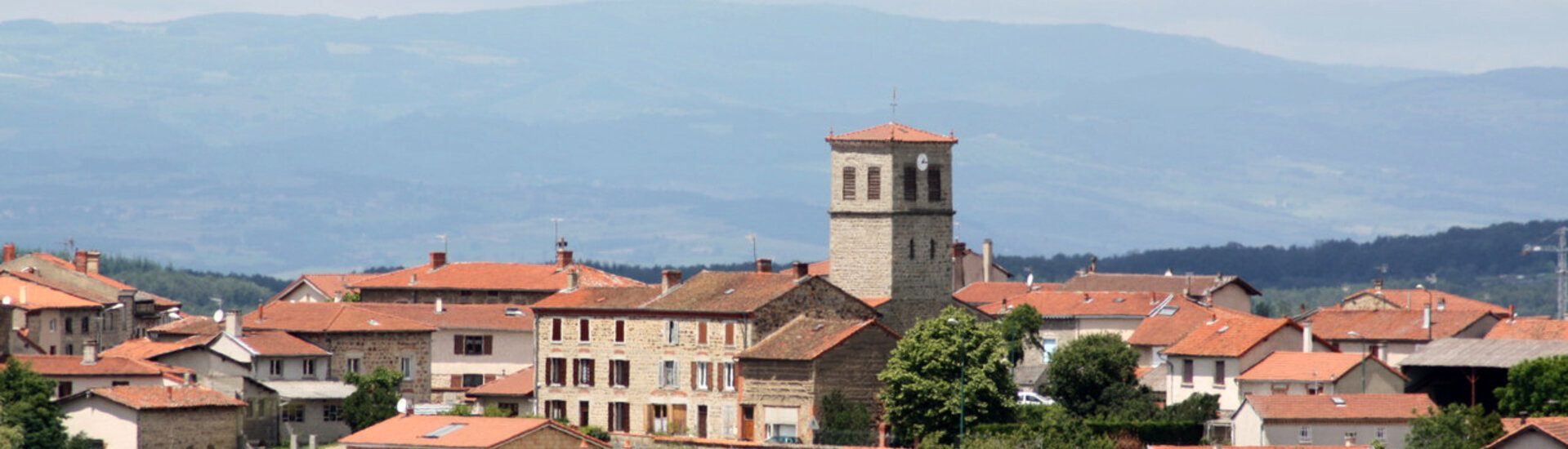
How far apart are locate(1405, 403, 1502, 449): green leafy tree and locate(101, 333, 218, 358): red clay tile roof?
117 feet

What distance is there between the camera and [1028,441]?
69938mm

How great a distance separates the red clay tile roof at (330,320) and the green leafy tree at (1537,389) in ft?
110

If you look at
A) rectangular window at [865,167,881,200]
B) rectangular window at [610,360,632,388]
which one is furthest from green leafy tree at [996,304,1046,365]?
rectangular window at [610,360,632,388]

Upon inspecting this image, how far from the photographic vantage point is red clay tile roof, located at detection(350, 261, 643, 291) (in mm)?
104438

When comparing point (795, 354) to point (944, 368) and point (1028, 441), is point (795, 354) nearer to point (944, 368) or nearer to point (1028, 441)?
point (944, 368)

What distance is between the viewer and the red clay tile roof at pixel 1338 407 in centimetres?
7244

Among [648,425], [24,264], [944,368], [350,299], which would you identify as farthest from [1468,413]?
[24,264]

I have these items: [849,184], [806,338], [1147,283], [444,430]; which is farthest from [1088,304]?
[444,430]

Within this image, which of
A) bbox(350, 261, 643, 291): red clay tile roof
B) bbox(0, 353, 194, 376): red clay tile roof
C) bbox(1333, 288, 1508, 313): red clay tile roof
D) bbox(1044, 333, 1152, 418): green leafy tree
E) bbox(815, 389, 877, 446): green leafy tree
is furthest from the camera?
bbox(1333, 288, 1508, 313): red clay tile roof

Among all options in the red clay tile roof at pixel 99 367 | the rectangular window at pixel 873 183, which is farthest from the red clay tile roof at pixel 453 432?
the rectangular window at pixel 873 183

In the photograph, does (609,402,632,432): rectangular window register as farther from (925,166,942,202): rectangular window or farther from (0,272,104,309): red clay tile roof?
(0,272,104,309): red clay tile roof

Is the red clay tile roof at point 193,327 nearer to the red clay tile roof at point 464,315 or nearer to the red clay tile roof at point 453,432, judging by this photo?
the red clay tile roof at point 464,315

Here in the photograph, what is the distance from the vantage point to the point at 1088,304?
10675 cm

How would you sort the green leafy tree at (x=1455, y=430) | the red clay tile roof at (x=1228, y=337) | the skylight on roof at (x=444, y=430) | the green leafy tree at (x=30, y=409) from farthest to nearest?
the red clay tile roof at (x=1228, y=337) < the green leafy tree at (x=30, y=409) < the green leafy tree at (x=1455, y=430) < the skylight on roof at (x=444, y=430)
